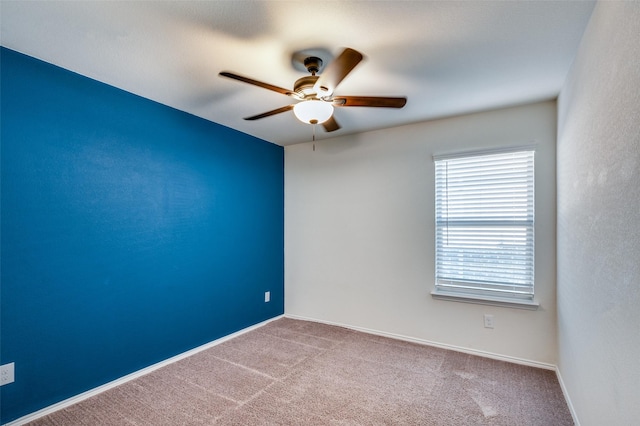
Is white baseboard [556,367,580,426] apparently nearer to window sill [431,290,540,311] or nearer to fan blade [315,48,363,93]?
window sill [431,290,540,311]

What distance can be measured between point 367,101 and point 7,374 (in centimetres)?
286

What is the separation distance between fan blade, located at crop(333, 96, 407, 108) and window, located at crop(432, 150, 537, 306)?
51.8 inches

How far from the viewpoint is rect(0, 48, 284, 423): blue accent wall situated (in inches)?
77.9

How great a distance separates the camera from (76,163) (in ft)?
7.39

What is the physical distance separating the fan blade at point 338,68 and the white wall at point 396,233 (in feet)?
5.90

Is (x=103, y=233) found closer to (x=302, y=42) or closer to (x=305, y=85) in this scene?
(x=305, y=85)

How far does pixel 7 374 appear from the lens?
1.91 metres

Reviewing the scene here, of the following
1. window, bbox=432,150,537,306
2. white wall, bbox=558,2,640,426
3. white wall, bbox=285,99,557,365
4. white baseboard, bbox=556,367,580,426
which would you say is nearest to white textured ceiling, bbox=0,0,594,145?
white wall, bbox=558,2,640,426

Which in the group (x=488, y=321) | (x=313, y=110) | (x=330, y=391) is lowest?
(x=330, y=391)

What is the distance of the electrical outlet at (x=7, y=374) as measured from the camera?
189 cm

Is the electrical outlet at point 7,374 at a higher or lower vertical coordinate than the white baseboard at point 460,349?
higher

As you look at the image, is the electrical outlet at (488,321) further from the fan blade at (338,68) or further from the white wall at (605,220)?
the fan blade at (338,68)

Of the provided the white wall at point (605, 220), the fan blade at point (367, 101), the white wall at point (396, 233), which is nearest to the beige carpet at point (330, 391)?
the white wall at point (396, 233)

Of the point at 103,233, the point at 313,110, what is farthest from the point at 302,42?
the point at 103,233
